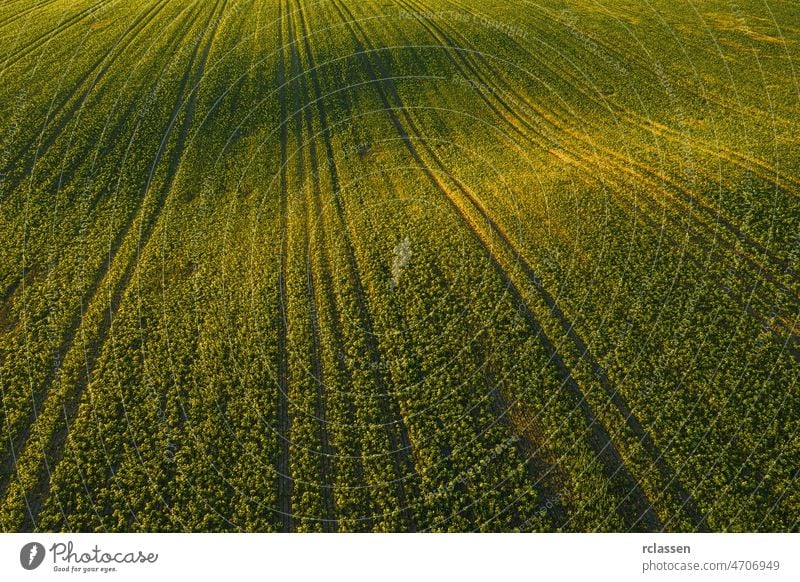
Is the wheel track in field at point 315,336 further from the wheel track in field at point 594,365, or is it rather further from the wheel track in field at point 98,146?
the wheel track in field at point 98,146

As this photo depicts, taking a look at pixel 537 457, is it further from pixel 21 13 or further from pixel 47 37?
pixel 21 13

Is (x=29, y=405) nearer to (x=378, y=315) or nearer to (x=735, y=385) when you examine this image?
(x=378, y=315)

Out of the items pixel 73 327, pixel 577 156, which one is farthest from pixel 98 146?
pixel 577 156

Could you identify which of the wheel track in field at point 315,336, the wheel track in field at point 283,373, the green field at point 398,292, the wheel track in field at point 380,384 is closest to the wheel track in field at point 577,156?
the green field at point 398,292

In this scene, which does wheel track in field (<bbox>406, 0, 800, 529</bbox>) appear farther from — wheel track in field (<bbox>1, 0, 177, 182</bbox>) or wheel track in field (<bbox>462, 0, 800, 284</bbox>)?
wheel track in field (<bbox>1, 0, 177, 182</bbox>)

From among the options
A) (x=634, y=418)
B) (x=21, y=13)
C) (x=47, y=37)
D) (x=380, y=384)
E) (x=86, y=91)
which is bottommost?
Result: (x=634, y=418)

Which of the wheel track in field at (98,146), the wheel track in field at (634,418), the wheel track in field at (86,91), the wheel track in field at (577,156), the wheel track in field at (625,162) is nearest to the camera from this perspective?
the wheel track in field at (634,418)

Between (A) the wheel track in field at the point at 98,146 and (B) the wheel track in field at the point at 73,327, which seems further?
(A) the wheel track in field at the point at 98,146
